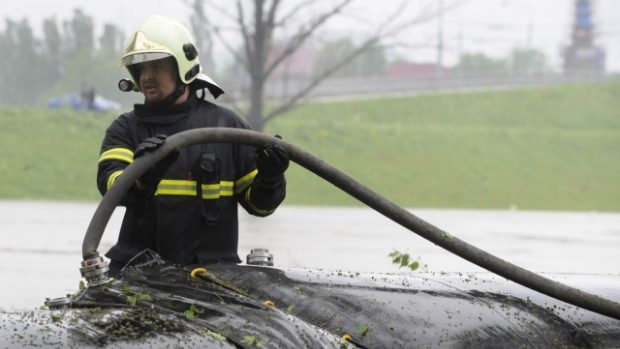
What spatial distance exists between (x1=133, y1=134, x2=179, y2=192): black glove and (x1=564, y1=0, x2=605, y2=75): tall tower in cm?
10247

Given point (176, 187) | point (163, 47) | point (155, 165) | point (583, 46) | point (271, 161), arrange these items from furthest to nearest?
point (583, 46) → point (163, 47) → point (176, 187) → point (271, 161) → point (155, 165)

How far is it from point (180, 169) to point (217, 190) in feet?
0.54

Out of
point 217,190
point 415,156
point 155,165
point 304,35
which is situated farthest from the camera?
point 415,156

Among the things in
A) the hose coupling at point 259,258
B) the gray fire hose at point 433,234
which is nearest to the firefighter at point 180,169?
the gray fire hose at point 433,234

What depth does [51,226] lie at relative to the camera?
17438 millimetres

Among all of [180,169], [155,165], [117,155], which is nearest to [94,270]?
[155,165]

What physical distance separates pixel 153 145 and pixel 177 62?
3.21ft

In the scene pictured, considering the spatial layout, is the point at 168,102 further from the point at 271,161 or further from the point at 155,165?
the point at 155,165

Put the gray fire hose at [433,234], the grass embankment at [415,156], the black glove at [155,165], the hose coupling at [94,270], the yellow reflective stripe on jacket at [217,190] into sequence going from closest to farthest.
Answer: the hose coupling at [94,270], the black glove at [155,165], the gray fire hose at [433,234], the yellow reflective stripe on jacket at [217,190], the grass embankment at [415,156]

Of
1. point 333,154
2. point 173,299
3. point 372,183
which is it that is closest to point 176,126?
point 173,299

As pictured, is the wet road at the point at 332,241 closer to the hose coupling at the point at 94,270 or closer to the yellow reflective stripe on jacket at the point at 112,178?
the yellow reflective stripe on jacket at the point at 112,178

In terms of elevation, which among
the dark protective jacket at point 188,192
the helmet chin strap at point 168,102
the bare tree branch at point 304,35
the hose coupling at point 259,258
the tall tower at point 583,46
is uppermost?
the tall tower at point 583,46

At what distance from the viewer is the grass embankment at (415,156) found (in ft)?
94.5

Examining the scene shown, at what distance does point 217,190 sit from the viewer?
13.7 feet
